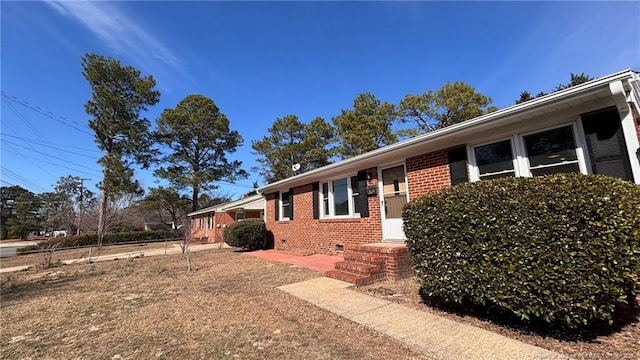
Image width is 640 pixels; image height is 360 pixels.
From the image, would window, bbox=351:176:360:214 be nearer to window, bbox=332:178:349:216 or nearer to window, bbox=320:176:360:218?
window, bbox=320:176:360:218

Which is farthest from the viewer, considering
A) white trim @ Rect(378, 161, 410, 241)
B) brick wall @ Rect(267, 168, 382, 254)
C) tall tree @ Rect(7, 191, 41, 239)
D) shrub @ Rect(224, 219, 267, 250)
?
tall tree @ Rect(7, 191, 41, 239)

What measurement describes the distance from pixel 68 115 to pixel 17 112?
642cm

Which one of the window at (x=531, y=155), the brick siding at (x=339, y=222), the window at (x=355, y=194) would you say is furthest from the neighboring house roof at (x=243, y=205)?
the window at (x=531, y=155)

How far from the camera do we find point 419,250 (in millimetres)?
4066

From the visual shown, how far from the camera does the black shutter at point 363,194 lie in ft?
26.1

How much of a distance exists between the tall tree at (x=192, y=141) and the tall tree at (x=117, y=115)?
1.91m

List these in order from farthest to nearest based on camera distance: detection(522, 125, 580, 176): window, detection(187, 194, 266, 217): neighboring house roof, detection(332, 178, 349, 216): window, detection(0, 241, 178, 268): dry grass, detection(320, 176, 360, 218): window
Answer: detection(187, 194, 266, 217): neighboring house roof < detection(0, 241, 178, 268): dry grass < detection(332, 178, 349, 216): window < detection(320, 176, 360, 218): window < detection(522, 125, 580, 176): window

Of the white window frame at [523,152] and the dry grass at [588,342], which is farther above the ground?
the white window frame at [523,152]

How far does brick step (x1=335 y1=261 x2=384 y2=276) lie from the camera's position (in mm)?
5621

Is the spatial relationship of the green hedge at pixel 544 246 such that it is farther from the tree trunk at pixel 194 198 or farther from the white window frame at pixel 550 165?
the tree trunk at pixel 194 198

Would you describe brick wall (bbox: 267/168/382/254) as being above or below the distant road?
above

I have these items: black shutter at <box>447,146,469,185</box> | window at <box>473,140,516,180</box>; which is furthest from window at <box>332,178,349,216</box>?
window at <box>473,140,516,180</box>

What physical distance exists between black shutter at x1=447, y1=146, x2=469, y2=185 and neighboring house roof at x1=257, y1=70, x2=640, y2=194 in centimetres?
16

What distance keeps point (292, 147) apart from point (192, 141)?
9.67m
